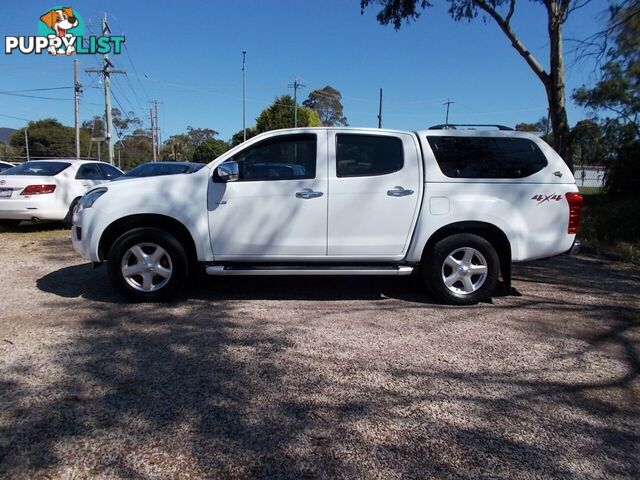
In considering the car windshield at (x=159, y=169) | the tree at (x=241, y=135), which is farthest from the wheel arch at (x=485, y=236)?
the tree at (x=241, y=135)

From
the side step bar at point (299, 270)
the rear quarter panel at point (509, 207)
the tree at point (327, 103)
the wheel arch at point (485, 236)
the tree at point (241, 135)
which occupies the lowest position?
the side step bar at point (299, 270)

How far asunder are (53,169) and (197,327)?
750 cm

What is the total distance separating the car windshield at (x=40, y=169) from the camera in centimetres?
981

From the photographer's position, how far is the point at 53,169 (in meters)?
9.98

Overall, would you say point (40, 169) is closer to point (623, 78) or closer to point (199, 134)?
point (623, 78)

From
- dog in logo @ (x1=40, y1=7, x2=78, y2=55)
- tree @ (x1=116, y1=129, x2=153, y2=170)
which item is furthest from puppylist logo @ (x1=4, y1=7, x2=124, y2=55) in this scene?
tree @ (x1=116, y1=129, x2=153, y2=170)

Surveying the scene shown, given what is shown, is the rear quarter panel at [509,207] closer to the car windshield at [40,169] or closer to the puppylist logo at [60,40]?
the car windshield at [40,169]

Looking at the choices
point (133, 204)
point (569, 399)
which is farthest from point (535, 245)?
point (133, 204)

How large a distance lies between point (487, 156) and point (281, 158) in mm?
2261

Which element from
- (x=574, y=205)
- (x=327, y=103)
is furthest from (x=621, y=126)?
(x=327, y=103)

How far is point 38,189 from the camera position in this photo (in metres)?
9.35

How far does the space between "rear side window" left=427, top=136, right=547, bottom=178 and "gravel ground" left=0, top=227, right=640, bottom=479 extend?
4.87 feet

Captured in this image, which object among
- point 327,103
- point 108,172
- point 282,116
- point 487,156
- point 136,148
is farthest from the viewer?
point 136,148

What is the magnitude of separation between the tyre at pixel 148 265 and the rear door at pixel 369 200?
64.2 inches
